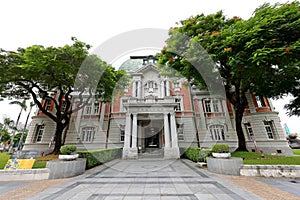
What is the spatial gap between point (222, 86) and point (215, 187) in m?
8.05

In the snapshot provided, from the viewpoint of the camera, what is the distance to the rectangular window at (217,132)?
51.9 feet

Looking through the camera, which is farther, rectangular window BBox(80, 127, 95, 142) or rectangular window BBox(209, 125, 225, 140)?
rectangular window BBox(80, 127, 95, 142)

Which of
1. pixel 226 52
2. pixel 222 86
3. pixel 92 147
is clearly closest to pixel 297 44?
pixel 226 52

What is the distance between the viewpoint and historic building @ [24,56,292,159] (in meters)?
13.6

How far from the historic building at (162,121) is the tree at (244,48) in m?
4.15

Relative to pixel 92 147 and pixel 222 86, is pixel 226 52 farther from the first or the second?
pixel 92 147

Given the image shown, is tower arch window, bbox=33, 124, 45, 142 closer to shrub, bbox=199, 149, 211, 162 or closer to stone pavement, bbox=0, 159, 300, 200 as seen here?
stone pavement, bbox=0, 159, 300, 200

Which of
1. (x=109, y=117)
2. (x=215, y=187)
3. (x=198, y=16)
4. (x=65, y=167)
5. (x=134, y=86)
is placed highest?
(x=198, y=16)

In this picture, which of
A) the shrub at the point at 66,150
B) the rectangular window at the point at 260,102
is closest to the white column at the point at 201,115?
the rectangular window at the point at 260,102

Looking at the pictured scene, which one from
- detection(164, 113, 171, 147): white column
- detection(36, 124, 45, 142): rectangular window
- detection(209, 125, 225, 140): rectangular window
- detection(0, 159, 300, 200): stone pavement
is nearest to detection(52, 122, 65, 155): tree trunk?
detection(0, 159, 300, 200): stone pavement

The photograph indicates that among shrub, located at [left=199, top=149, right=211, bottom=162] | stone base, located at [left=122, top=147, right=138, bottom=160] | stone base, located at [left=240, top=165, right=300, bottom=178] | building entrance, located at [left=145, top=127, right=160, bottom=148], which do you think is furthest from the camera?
building entrance, located at [left=145, top=127, right=160, bottom=148]

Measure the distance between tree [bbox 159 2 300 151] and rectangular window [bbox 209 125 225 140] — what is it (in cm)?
649

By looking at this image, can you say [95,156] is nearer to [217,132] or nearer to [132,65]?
[217,132]

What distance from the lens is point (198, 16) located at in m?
9.37
